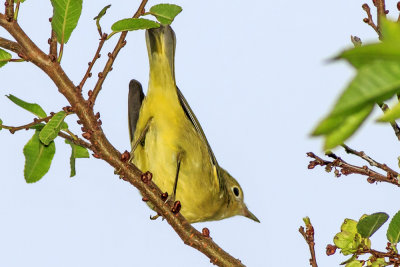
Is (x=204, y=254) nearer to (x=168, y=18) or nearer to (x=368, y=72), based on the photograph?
(x=168, y=18)

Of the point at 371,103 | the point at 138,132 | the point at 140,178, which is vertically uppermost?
the point at 138,132

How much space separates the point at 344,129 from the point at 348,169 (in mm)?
2763

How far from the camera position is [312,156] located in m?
3.79

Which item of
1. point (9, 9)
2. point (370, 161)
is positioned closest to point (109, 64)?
point (9, 9)

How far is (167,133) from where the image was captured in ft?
18.5

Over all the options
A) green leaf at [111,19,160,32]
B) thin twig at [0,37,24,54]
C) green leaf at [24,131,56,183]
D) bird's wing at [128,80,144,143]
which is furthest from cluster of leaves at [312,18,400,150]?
bird's wing at [128,80,144,143]

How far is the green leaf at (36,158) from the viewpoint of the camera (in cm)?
393

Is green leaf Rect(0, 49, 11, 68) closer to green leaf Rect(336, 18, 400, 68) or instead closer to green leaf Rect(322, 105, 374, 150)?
green leaf Rect(322, 105, 374, 150)

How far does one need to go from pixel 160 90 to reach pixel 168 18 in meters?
2.18

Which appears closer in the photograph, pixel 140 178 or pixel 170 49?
pixel 140 178

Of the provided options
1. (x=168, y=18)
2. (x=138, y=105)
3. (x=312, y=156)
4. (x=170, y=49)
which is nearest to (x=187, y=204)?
(x=138, y=105)

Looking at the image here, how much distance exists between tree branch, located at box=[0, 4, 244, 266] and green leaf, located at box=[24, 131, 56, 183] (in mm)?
600

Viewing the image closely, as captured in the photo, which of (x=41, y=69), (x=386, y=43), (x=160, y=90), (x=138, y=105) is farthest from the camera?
(x=138, y=105)

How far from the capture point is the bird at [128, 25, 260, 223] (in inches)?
221
